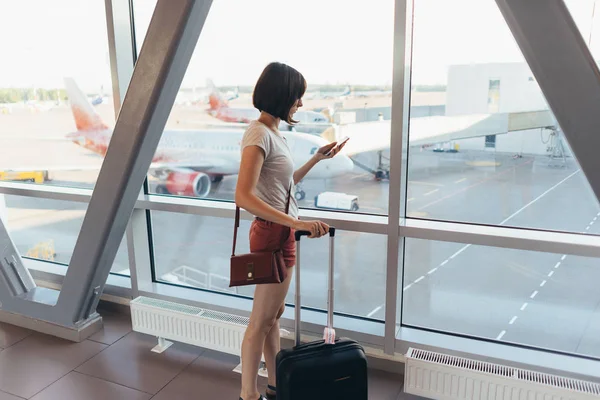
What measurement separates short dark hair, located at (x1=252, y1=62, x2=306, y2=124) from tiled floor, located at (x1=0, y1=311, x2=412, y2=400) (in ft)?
5.38

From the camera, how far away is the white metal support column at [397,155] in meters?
2.43

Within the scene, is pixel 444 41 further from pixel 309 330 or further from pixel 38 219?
pixel 38 219

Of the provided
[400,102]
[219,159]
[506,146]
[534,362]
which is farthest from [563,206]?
[219,159]

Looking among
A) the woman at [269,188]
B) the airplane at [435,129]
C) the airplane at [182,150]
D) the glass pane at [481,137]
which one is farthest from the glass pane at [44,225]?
the glass pane at [481,137]

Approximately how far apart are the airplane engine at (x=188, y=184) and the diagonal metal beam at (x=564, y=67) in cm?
228

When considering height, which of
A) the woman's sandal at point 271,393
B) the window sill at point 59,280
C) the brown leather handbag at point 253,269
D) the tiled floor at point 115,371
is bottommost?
the tiled floor at point 115,371

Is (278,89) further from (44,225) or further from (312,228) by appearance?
(44,225)

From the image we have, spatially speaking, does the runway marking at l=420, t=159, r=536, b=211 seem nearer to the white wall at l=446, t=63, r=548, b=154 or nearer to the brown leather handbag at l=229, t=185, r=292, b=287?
the white wall at l=446, t=63, r=548, b=154

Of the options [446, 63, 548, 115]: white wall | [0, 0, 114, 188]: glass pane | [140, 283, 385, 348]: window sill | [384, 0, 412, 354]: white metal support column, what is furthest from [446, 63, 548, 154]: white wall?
[0, 0, 114, 188]: glass pane

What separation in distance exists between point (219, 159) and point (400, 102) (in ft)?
5.13

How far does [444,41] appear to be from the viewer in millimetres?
2531

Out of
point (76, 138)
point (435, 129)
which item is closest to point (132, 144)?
point (76, 138)

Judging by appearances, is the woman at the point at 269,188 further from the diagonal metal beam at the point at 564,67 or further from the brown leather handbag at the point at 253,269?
the diagonal metal beam at the point at 564,67

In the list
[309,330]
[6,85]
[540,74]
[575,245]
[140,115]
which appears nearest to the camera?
[540,74]
